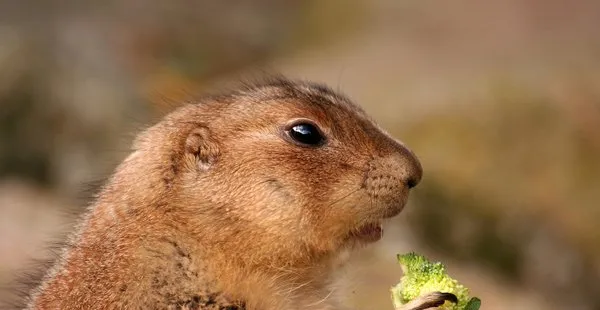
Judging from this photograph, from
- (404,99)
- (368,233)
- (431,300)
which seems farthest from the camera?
(404,99)

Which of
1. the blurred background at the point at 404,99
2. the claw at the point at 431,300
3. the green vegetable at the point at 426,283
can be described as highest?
the blurred background at the point at 404,99

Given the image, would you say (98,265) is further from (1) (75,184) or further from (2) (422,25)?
(2) (422,25)

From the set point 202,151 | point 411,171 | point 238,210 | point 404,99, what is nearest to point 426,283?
point 411,171

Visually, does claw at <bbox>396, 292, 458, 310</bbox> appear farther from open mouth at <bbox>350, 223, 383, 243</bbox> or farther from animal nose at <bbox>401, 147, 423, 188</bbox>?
animal nose at <bbox>401, 147, 423, 188</bbox>

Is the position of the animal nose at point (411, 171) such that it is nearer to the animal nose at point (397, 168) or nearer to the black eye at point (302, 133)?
the animal nose at point (397, 168)

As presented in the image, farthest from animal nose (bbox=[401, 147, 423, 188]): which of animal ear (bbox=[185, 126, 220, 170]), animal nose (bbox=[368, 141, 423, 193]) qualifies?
animal ear (bbox=[185, 126, 220, 170])

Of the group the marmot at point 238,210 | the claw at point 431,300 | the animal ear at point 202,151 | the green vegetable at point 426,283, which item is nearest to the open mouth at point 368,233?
the marmot at point 238,210

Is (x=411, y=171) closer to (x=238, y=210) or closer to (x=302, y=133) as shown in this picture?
(x=302, y=133)
